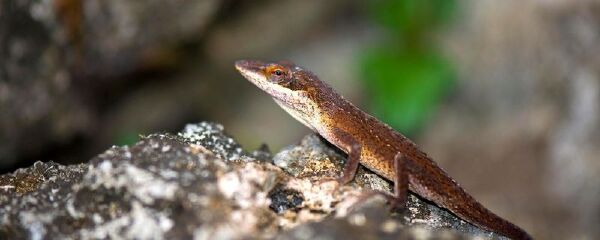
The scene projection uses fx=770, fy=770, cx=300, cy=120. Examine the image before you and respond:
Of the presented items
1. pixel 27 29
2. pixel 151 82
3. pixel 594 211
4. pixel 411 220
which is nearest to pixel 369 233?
pixel 411 220

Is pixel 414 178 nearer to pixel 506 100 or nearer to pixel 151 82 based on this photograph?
pixel 506 100

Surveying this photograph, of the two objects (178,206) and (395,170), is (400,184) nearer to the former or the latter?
(395,170)

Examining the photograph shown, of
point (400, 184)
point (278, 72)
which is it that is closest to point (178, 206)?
point (400, 184)

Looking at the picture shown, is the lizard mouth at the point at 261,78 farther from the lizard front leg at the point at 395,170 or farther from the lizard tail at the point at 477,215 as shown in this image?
the lizard tail at the point at 477,215

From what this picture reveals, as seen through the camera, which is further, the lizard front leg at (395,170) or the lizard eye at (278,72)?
the lizard eye at (278,72)

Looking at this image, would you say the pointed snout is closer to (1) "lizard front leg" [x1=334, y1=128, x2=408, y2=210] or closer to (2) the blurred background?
(1) "lizard front leg" [x1=334, y1=128, x2=408, y2=210]

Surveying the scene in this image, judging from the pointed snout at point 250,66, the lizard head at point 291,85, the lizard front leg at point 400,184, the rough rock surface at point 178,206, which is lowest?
the rough rock surface at point 178,206

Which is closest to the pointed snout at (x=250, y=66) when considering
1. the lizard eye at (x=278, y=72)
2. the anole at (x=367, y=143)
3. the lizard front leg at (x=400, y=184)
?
the anole at (x=367, y=143)

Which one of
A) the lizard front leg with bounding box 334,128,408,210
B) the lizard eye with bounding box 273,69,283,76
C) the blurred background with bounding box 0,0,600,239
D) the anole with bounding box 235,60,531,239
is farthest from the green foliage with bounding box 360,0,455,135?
the lizard front leg with bounding box 334,128,408,210
